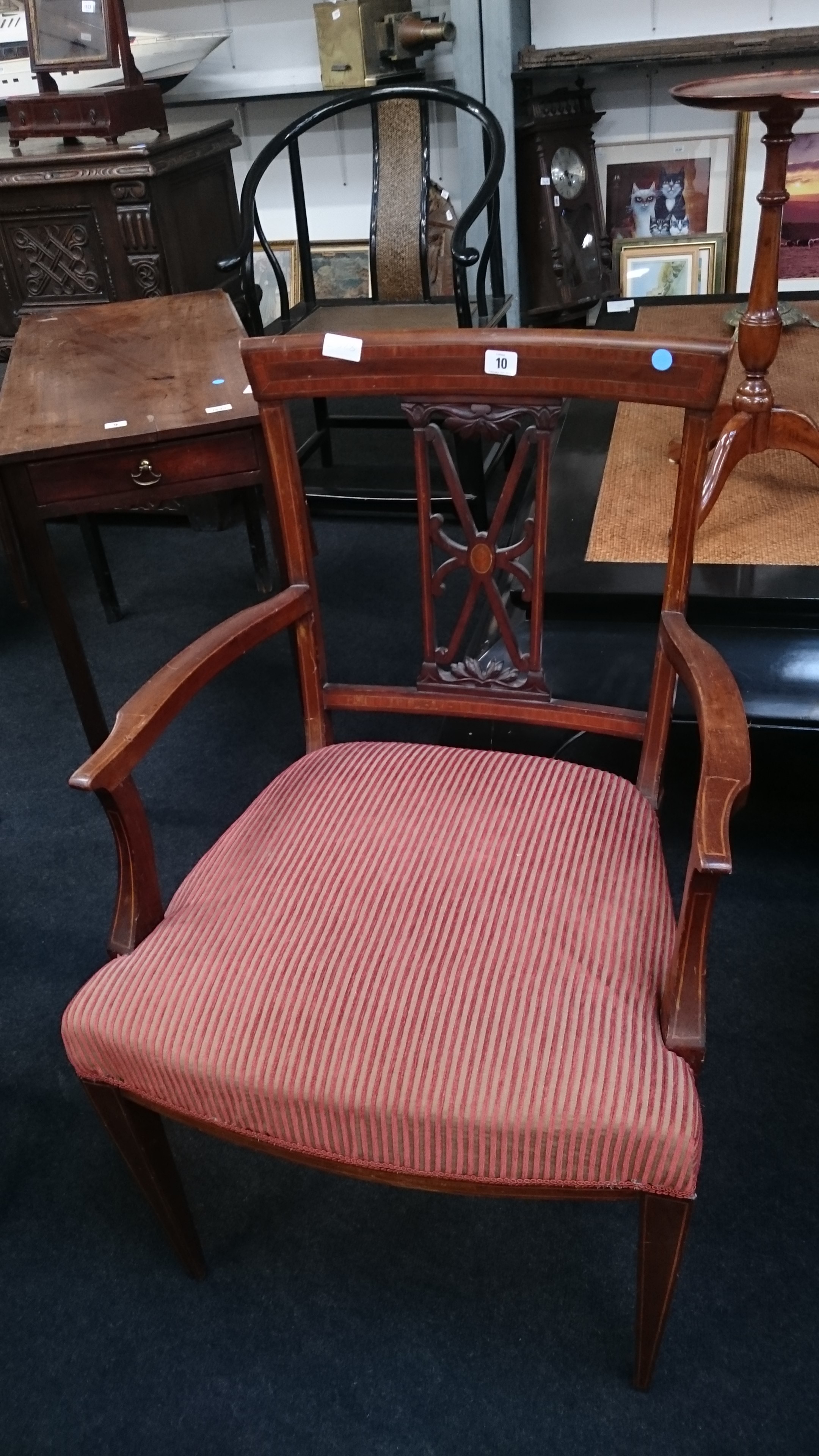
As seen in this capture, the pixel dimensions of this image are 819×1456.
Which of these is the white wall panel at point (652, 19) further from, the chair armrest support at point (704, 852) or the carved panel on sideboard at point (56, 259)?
the chair armrest support at point (704, 852)

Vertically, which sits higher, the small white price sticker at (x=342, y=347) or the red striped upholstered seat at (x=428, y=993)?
the small white price sticker at (x=342, y=347)

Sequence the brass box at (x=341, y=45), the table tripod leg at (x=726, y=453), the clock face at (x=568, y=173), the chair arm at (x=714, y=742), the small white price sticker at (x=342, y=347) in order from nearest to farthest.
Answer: the chair arm at (x=714, y=742)
the small white price sticker at (x=342, y=347)
the table tripod leg at (x=726, y=453)
the brass box at (x=341, y=45)
the clock face at (x=568, y=173)

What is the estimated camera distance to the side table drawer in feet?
5.17

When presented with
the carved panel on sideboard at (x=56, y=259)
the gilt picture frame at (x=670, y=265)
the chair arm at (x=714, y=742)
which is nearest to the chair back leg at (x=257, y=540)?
the carved panel on sideboard at (x=56, y=259)

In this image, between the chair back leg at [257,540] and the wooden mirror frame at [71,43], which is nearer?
the wooden mirror frame at [71,43]

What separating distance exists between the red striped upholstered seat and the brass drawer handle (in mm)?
722

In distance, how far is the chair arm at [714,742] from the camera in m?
0.76

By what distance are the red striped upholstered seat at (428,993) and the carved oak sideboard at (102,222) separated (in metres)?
1.93

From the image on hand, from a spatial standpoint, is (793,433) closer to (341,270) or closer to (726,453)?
(726,453)

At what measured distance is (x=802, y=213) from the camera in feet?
9.89

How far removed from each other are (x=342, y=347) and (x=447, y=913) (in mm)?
556

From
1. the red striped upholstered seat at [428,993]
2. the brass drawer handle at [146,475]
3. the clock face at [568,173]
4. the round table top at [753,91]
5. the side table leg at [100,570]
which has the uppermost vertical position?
the round table top at [753,91]

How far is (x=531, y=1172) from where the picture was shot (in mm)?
833

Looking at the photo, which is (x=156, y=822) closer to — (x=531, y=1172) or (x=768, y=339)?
(x=531, y=1172)
